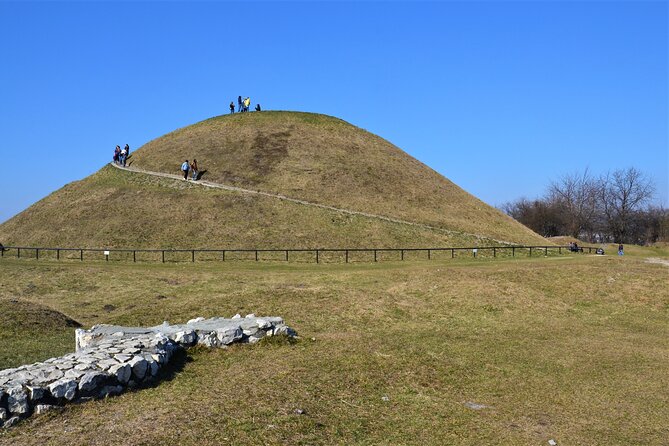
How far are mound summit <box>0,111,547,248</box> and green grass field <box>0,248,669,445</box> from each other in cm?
1111

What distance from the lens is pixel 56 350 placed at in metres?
17.8

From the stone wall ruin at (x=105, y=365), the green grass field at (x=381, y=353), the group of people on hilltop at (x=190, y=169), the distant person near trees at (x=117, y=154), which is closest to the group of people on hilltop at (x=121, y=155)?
the distant person near trees at (x=117, y=154)

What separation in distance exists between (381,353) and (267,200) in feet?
120

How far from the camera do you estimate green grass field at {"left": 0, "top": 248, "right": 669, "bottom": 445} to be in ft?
37.2

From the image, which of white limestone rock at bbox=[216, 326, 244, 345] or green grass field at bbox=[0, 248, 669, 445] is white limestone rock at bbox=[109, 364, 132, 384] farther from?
white limestone rock at bbox=[216, 326, 244, 345]

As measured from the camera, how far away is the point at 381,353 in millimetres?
17672

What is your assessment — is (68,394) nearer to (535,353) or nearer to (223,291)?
(535,353)

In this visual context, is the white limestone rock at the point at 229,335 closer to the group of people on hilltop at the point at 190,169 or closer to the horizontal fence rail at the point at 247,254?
the horizontal fence rail at the point at 247,254

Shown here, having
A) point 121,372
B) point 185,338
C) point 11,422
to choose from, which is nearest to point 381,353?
point 185,338

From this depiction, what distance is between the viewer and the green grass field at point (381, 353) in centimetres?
1135

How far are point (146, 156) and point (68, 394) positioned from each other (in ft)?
193

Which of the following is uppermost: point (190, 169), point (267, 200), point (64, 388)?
point (190, 169)

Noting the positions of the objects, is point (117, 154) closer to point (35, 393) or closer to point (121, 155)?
point (121, 155)

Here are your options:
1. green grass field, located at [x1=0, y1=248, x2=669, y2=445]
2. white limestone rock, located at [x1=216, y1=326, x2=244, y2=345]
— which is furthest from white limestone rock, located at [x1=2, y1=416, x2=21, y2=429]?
white limestone rock, located at [x1=216, y1=326, x2=244, y2=345]
